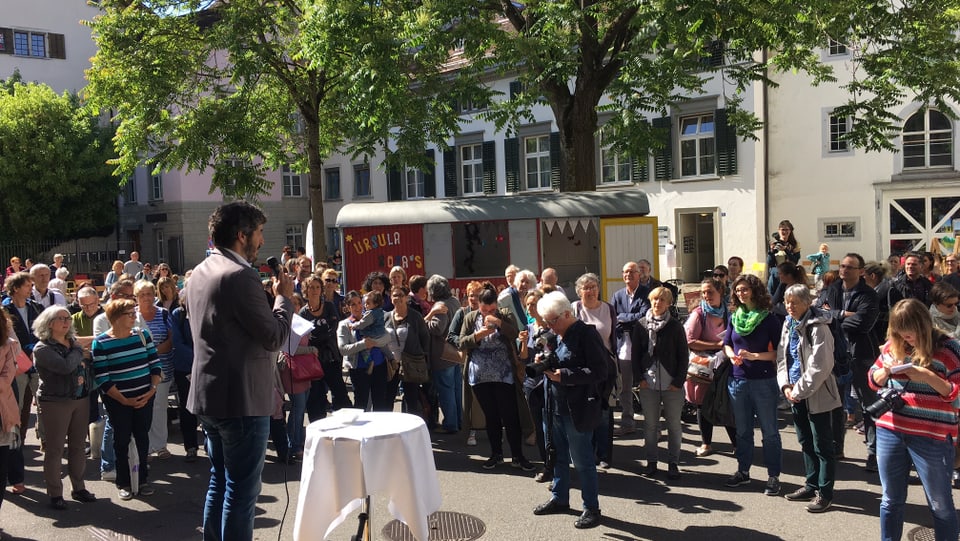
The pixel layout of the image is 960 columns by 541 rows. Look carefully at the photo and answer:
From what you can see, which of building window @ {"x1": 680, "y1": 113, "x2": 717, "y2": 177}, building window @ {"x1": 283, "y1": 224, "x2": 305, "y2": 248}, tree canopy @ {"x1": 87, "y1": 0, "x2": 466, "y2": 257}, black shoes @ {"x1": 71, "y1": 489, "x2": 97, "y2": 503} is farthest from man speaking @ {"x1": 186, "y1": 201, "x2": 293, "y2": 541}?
building window @ {"x1": 283, "y1": 224, "x2": 305, "y2": 248}

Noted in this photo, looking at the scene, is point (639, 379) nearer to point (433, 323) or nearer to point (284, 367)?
point (433, 323)

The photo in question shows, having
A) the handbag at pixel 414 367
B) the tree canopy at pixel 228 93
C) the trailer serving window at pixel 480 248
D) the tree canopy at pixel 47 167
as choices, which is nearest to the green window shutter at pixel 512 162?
the tree canopy at pixel 228 93

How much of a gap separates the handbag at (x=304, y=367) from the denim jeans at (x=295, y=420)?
188mm

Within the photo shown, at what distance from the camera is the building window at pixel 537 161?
2695cm

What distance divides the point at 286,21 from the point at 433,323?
1197 cm

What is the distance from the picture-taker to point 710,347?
24.3 ft

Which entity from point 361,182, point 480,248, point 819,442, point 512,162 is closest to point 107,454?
point 819,442

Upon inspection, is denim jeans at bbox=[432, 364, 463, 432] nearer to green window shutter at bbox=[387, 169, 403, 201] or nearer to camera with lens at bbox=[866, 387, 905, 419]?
camera with lens at bbox=[866, 387, 905, 419]

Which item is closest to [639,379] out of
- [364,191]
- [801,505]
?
[801,505]

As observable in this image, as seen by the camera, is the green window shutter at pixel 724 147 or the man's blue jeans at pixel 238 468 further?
the green window shutter at pixel 724 147

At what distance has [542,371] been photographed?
221 inches

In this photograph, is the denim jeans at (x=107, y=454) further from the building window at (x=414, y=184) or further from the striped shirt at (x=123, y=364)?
the building window at (x=414, y=184)

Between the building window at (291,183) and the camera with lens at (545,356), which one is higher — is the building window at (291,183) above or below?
above

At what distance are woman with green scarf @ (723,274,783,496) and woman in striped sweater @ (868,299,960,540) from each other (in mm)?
1706
